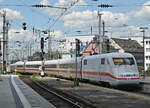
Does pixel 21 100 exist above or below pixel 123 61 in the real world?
below

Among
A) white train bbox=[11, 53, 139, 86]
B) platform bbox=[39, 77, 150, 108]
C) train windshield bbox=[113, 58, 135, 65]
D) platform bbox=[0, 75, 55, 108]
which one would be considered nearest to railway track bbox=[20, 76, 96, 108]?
platform bbox=[39, 77, 150, 108]

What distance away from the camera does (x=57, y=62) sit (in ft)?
155

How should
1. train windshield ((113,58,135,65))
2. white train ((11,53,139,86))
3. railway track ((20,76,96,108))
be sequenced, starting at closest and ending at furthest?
railway track ((20,76,96,108)), white train ((11,53,139,86)), train windshield ((113,58,135,65))

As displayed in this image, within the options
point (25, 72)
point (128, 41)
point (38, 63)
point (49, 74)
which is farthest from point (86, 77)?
point (128, 41)

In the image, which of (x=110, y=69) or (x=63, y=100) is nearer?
(x=63, y=100)

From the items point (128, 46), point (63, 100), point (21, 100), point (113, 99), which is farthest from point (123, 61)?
point (128, 46)

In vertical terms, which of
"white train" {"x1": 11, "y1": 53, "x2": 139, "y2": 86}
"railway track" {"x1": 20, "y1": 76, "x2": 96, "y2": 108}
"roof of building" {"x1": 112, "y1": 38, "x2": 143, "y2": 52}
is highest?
"roof of building" {"x1": 112, "y1": 38, "x2": 143, "y2": 52}

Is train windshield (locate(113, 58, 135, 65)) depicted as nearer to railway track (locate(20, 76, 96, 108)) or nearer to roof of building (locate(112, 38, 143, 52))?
railway track (locate(20, 76, 96, 108))

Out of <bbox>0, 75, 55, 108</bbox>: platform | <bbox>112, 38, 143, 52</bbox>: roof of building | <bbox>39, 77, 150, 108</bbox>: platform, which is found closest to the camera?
<bbox>39, 77, 150, 108</bbox>: platform

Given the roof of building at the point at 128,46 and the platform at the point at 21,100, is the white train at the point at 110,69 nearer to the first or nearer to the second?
the platform at the point at 21,100

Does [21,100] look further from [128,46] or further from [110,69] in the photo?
[128,46]

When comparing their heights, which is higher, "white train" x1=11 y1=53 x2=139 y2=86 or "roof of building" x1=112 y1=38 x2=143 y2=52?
"roof of building" x1=112 y1=38 x2=143 y2=52

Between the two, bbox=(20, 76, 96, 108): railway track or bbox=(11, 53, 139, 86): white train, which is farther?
bbox=(11, 53, 139, 86): white train

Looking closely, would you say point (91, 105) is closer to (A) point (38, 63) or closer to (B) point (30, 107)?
(B) point (30, 107)
